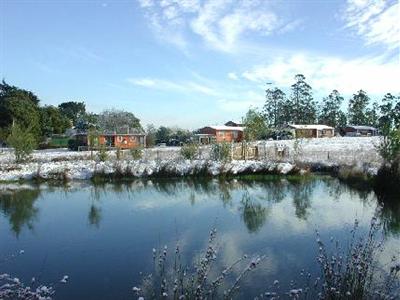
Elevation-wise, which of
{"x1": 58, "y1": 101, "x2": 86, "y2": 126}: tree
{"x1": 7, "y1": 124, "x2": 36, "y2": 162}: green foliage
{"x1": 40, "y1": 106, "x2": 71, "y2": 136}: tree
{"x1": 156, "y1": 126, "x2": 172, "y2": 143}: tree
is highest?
{"x1": 58, "y1": 101, "x2": 86, "y2": 126}: tree

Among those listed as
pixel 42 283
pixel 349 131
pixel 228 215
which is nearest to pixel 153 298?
pixel 42 283

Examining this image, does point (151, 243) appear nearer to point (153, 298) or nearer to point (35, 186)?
point (153, 298)

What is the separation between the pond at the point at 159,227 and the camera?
8094 mm

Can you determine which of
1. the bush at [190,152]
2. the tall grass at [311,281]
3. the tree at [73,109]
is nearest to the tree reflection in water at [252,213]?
the tall grass at [311,281]

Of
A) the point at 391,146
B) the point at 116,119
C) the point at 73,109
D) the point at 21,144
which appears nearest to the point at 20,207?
the point at 21,144

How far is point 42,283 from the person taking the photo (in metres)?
7.54

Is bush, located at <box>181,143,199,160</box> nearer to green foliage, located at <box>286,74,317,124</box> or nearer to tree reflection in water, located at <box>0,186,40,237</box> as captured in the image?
tree reflection in water, located at <box>0,186,40,237</box>

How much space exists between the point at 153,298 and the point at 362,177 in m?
16.9

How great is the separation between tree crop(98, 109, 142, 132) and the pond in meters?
64.8

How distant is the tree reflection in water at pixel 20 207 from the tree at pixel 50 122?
155 ft

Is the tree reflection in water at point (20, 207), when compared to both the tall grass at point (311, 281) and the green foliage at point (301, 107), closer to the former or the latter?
the tall grass at point (311, 281)

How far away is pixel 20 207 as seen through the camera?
15.6 m

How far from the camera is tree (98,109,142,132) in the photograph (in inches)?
3344

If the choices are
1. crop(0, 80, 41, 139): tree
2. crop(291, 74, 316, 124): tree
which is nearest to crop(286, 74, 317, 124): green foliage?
crop(291, 74, 316, 124): tree
